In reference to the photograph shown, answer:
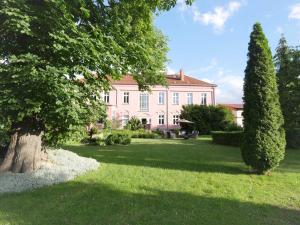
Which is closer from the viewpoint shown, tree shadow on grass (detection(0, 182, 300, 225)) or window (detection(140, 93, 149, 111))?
tree shadow on grass (detection(0, 182, 300, 225))

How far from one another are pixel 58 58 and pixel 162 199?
513 centimetres

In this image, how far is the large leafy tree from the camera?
27.3 ft

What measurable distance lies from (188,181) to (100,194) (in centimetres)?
279

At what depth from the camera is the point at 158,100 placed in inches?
1916

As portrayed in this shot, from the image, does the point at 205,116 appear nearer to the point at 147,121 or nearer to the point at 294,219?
the point at 147,121

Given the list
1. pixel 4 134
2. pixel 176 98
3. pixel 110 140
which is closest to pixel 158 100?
pixel 176 98

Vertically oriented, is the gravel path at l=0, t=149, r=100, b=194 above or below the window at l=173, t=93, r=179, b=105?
below

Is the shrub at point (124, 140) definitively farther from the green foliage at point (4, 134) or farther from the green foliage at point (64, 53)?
the green foliage at point (4, 134)

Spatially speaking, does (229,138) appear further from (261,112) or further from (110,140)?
(261,112)

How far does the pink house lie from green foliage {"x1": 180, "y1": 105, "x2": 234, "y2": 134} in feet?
26.3

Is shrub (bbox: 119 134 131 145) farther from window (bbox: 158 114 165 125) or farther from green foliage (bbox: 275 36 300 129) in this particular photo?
window (bbox: 158 114 165 125)

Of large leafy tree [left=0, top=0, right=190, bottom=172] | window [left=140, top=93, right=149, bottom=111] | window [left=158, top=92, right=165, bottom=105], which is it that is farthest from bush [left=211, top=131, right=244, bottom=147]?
window [left=158, top=92, right=165, bottom=105]

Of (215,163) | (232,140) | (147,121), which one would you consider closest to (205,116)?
(147,121)

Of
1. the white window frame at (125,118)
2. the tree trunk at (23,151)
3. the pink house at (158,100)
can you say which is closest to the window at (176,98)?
the pink house at (158,100)
